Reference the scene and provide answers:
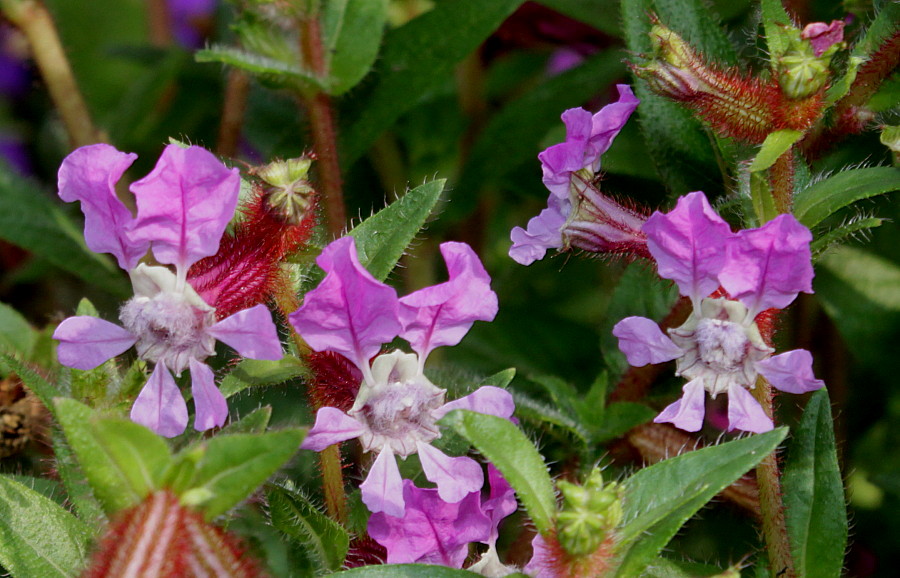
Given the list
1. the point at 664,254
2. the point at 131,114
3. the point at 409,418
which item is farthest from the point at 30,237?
the point at 664,254

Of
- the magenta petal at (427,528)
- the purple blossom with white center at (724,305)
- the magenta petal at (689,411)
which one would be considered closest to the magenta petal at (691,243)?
the purple blossom with white center at (724,305)

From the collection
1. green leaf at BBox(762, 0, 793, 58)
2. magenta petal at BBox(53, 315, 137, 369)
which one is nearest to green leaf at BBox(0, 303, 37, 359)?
magenta petal at BBox(53, 315, 137, 369)

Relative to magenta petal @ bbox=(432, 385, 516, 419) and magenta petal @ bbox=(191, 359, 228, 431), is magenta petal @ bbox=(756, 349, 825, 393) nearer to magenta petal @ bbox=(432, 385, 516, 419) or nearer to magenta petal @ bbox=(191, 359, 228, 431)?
magenta petal @ bbox=(432, 385, 516, 419)

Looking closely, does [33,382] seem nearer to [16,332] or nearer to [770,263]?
[16,332]

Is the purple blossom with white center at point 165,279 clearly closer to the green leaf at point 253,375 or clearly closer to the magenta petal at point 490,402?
the green leaf at point 253,375

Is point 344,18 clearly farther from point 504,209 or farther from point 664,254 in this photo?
point 664,254

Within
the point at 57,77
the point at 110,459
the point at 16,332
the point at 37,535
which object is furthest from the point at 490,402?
the point at 57,77
